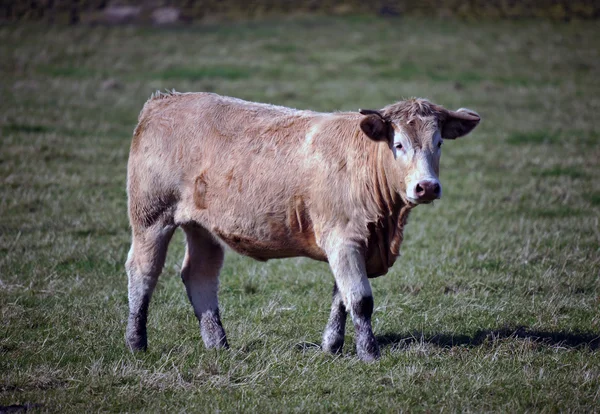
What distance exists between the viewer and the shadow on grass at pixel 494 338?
6.75 meters

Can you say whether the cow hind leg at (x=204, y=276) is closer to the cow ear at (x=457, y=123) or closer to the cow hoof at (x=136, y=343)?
the cow hoof at (x=136, y=343)

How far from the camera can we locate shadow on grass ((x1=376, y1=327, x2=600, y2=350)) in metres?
6.75

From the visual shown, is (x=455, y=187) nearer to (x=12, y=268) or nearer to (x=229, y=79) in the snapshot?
(x=12, y=268)

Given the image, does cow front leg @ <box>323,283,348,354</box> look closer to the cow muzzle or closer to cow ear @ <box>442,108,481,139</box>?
the cow muzzle

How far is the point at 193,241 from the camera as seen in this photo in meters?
7.30

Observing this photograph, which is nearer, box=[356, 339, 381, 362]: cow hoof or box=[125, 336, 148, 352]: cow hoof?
box=[356, 339, 381, 362]: cow hoof

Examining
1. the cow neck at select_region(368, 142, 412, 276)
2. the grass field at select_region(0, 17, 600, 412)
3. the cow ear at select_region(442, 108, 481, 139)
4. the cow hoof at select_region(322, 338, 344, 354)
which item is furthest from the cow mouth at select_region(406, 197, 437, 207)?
the cow hoof at select_region(322, 338, 344, 354)

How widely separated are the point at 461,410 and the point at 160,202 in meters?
3.04

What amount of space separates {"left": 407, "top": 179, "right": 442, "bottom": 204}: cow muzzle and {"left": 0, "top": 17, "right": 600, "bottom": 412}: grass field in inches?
49.5

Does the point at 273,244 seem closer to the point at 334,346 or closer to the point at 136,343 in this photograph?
the point at 334,346

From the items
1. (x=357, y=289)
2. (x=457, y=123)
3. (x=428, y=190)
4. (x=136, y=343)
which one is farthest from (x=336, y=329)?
(x=457, y=123)

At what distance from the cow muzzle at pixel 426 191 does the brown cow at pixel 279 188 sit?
1 cm

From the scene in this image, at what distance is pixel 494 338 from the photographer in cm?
670

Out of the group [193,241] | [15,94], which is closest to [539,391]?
[193,241]
